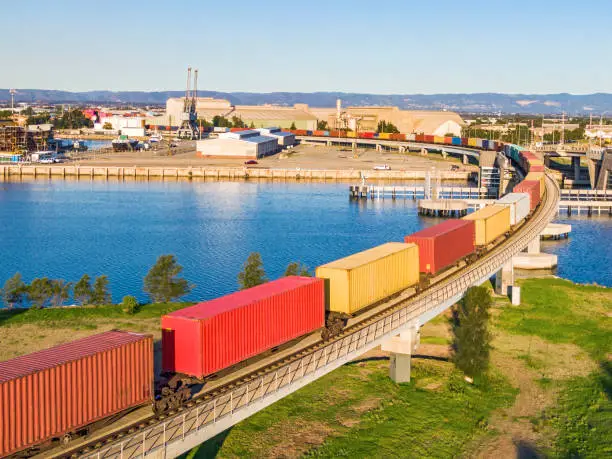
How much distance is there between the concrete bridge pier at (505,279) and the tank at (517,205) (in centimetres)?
760

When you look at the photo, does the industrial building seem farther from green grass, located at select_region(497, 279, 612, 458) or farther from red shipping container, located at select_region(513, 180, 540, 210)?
green grass, located at select_region(497, 279, 612, 458)

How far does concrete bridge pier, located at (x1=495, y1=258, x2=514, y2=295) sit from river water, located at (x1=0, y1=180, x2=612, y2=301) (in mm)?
13793

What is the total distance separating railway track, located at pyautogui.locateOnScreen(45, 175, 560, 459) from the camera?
23062 mm

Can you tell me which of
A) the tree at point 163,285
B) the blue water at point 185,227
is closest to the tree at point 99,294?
the tree at point 163,285

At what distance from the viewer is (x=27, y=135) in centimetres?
17638

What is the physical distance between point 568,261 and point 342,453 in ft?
165

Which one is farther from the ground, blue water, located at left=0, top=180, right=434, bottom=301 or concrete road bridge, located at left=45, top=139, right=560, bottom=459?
concrete road bridge, located at left=45, top=139, right=560, bottom=459

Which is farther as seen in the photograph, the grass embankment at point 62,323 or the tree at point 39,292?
the tree at point 39,292

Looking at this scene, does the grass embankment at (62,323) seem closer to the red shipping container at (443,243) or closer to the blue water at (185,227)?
the blue water at (185,227)

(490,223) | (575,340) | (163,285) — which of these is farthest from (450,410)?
(163,285)

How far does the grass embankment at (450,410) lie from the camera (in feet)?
105

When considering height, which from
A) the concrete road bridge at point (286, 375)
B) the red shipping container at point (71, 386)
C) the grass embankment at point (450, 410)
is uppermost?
the red shipping container at point (71, 386)

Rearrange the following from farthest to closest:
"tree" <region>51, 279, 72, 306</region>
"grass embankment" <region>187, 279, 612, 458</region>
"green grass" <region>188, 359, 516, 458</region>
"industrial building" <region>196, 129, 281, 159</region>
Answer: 1. "industrial building" <region>196, 129, 281, 159</region>
2. "tree" <region>51, 279, 72, 306</region>
3. "grass embankment" <region>187, 279, 612, 458</region>
4. "green grass" <region>188, 359, 516, 458</region>

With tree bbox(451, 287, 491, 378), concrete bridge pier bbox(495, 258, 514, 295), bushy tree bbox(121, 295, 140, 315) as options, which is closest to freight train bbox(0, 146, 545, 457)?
tree bbox(451, 287, 491, 378)
